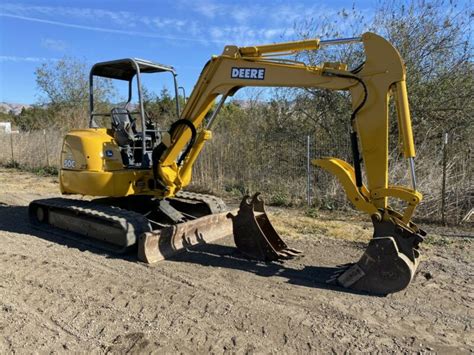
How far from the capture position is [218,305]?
431 cm

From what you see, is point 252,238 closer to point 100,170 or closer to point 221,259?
point 221,259

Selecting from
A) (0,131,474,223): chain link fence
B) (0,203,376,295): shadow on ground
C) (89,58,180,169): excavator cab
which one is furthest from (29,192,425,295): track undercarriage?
(0,131,474,223): chain link fence

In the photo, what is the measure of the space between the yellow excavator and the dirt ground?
31 centimetres

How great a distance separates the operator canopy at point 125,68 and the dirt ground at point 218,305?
2910 millimetres

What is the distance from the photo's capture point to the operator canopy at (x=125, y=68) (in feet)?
22.2

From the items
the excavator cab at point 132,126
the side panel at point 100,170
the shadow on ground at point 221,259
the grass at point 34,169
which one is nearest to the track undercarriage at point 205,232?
the shadow on ground at point 221,259

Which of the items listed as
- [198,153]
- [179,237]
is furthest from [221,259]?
[198,153]

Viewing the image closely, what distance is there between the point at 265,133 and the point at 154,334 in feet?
30.6

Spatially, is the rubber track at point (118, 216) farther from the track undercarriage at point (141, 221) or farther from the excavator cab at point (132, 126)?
the excavator cab at point (132, 126)

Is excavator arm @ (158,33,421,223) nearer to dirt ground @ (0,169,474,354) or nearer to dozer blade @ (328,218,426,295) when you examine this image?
dozer blade @ (328,218,426,295)

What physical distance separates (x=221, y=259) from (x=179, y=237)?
69 cm

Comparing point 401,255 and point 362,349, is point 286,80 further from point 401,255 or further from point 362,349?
point 362,349

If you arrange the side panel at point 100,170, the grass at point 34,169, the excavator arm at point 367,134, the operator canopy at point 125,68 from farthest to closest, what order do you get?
the grass at point 34,169 → the operator canopy at point 125,68 → the side panel at point 100,170 → the excavator arm at point 367,134

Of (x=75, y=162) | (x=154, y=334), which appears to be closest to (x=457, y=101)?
(x=75, y=162)
